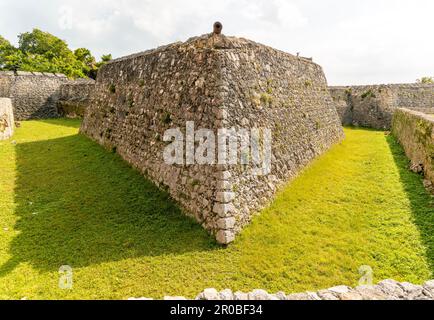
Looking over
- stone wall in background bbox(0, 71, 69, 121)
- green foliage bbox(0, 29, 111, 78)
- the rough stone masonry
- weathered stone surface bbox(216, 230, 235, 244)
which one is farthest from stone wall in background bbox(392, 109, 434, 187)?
green foliage bbox(0, 29, 111, 78)

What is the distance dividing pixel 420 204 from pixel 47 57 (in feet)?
157

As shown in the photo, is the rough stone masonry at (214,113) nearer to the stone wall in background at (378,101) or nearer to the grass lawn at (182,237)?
the grass lawn at (182,237)

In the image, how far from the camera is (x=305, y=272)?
227 inches

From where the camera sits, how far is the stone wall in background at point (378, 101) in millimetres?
25297

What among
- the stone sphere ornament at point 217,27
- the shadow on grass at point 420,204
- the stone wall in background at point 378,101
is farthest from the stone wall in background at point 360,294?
the stone wall in background at point 378,101

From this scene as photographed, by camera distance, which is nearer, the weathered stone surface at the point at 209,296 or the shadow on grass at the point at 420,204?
the weathered stone surface at the point at 209,296

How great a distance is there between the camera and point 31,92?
80.8 feet

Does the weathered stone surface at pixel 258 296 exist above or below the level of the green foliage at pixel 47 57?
below

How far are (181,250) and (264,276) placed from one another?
1.91m

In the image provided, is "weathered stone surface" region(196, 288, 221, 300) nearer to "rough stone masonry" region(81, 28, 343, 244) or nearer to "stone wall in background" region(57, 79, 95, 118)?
"rough stone masonry" region(81, 28, 343, 244)

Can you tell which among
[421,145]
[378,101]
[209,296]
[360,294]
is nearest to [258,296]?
[209,296]

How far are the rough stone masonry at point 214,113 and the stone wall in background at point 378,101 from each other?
1521 centimetres

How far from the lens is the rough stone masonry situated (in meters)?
7.02
